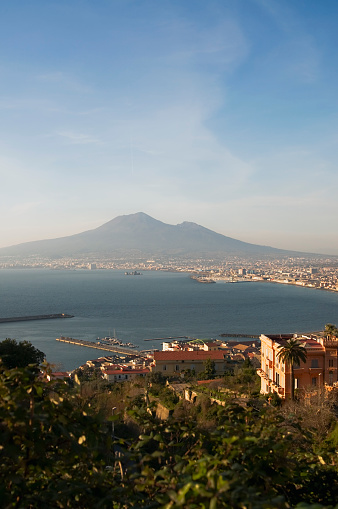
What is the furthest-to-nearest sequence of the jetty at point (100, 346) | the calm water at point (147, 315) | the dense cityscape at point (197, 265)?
the dense cityscape at point (197, 265), the calm water at point (147, 315), the jetty at point (100, 346)

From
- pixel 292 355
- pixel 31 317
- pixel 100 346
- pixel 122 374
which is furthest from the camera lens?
pixel 31 317

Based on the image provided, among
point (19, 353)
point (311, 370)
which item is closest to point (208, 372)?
point (311, 370)

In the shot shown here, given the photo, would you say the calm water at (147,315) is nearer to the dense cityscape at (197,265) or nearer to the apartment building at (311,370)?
the apartment building at (311,370)

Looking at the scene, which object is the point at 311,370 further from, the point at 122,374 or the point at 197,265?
the point at 197,265

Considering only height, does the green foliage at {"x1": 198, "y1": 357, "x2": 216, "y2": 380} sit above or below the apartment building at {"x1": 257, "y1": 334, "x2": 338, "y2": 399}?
below

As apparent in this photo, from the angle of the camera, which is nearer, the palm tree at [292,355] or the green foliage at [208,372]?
the palm tree at [292,355]

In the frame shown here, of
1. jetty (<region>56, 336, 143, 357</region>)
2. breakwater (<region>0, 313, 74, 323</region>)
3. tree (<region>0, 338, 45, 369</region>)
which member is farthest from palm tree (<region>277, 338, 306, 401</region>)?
breakwater (<region>0, 313, 74, 323</region>)

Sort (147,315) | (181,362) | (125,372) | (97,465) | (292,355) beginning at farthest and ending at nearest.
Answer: (147,315), (125,372), (181,362), (292,355), (97,465)

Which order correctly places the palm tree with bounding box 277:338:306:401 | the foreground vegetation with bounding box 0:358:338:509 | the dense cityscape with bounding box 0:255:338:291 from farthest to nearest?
1. the dense cityscape with bounding box 0:255:338:291
2. the palm tree with bounding box 277:338:306:401
3. the foreground vegetation with bounding box 0:358:338:509

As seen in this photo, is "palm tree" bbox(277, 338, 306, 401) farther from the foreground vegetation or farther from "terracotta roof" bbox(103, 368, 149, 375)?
"terracotta roof" bbox(103, 368, 149, 375)

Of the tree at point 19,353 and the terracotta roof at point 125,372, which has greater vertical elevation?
the tree at point 19,353

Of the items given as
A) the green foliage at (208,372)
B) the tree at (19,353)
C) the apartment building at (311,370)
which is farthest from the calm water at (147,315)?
the apartment building at (311,370)
